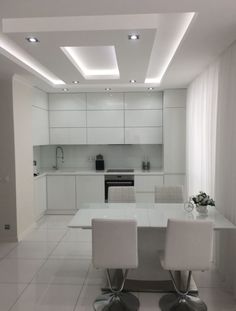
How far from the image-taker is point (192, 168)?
500 cm

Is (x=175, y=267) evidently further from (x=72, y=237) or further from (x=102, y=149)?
A: (x=102, y=149)

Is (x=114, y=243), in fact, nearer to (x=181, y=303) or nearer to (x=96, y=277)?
(x=181, y=303)

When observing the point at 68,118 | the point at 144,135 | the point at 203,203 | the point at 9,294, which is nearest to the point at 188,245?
the point at 203,203

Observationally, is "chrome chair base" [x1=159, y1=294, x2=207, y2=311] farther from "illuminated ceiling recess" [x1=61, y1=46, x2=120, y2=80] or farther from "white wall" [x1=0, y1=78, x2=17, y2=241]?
"illuminated ceiling recess" [x1=61, y1=46, x2=120, y2=80]

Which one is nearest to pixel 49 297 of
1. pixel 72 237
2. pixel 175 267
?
pixel 175 267

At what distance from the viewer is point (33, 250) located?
4.23 metres

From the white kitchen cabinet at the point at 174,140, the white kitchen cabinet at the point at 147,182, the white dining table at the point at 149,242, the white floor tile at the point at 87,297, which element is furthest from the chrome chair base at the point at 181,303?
the white kitchen cabinet at the point at 174,140

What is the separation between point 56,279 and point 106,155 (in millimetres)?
3581

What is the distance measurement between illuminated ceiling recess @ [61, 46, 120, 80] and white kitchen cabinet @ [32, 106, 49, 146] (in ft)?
4.42

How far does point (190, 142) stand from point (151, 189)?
1.35 metres

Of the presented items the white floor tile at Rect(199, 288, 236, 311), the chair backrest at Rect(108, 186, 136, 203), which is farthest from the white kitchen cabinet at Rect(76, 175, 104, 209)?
the white floor tile at Rect(199, 288, 236, 311)

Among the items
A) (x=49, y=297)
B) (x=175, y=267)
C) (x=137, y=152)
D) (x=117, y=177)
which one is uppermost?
(x=137, y=152)

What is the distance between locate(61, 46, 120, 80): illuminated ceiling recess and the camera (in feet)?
11.9

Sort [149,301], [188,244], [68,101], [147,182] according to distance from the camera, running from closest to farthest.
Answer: [188,244] < [149,301] < [147,182] < [68,101]
